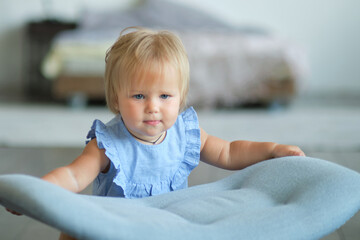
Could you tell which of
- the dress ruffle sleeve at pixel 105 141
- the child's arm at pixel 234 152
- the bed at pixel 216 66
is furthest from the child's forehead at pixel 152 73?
the bed at pixel 216 66

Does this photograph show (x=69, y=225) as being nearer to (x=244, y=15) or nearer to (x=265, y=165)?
(x=265, y=165)

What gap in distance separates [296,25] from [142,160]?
413 centimetres

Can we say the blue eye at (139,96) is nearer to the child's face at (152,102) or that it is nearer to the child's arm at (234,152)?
the child's face at (152,102)

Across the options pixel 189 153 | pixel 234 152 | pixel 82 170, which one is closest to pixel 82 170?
pixel 82 170

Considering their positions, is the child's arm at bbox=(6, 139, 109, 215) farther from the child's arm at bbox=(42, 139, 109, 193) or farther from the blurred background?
the blurred background

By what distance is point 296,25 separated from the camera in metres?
4.79

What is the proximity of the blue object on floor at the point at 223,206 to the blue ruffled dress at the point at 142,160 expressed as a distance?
0.07m

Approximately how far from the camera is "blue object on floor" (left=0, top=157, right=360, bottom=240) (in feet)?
2.14

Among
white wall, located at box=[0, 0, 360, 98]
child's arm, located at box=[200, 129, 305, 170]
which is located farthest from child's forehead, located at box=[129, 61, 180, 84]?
white wall, located at box=[0, 0, 360, 98]

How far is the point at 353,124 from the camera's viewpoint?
9.93ft

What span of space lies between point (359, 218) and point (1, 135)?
6.59ft

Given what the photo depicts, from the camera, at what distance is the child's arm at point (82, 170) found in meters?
0.84

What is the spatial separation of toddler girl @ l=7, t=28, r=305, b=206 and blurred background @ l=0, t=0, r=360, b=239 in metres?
0.12

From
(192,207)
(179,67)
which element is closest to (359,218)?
(192,207)
